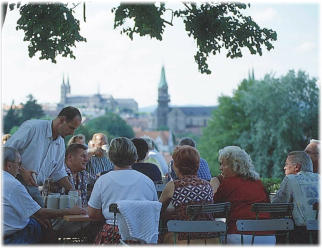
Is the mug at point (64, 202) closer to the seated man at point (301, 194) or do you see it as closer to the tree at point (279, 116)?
the seated man at point (301, 194)

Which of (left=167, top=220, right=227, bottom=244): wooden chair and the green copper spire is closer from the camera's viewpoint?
(left=167, top=220, right=227, bottom=244): wooden chair

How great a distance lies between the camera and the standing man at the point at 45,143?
595cm

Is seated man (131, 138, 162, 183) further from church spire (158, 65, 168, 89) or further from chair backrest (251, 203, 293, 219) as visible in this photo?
church spire (158, 65, 168, 89)

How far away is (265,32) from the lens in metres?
7.66

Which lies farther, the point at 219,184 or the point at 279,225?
the point at 219,184

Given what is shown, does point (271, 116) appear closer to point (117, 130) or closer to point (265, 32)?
point (265, 32)

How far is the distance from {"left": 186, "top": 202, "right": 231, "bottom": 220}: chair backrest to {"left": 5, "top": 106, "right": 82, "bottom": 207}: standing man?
5.03ft

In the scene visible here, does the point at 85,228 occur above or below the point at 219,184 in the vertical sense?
below

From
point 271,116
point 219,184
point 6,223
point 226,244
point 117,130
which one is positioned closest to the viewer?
point 6,223

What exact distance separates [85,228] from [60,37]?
280 cm

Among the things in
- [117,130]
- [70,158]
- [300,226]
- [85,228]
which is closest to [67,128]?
[70,158]

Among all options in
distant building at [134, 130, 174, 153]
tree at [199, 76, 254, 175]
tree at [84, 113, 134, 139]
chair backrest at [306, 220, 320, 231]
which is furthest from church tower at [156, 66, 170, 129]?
chair backrest at [306, 220, 320, 231]

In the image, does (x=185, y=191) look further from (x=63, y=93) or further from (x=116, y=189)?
(x=63, y=93)

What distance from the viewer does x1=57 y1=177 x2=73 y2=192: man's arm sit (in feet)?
20.1
